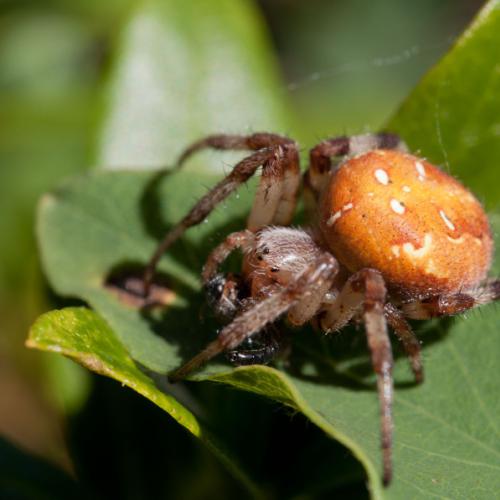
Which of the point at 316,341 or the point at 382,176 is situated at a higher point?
the point at 382,176

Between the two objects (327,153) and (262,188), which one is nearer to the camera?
(262,188)

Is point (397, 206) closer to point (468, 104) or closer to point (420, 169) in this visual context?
point (420, 169)

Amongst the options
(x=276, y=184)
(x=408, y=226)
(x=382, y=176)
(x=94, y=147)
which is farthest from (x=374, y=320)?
(x=94, y=147)

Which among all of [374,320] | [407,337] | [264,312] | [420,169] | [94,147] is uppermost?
[94,147]

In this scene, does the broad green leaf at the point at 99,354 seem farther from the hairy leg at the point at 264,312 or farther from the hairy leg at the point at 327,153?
the hairy leg at the point at 327,153

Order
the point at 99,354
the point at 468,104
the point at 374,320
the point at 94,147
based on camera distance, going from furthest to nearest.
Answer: the point at 94,147 → the point at 468,104 → the point at 374,320 → the point at 99,354

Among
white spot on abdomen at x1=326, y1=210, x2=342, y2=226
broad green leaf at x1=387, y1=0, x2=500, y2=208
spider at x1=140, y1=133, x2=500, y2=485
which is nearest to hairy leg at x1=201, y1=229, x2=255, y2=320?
spider at x1=140, y1=133, x2=500, y2=485
